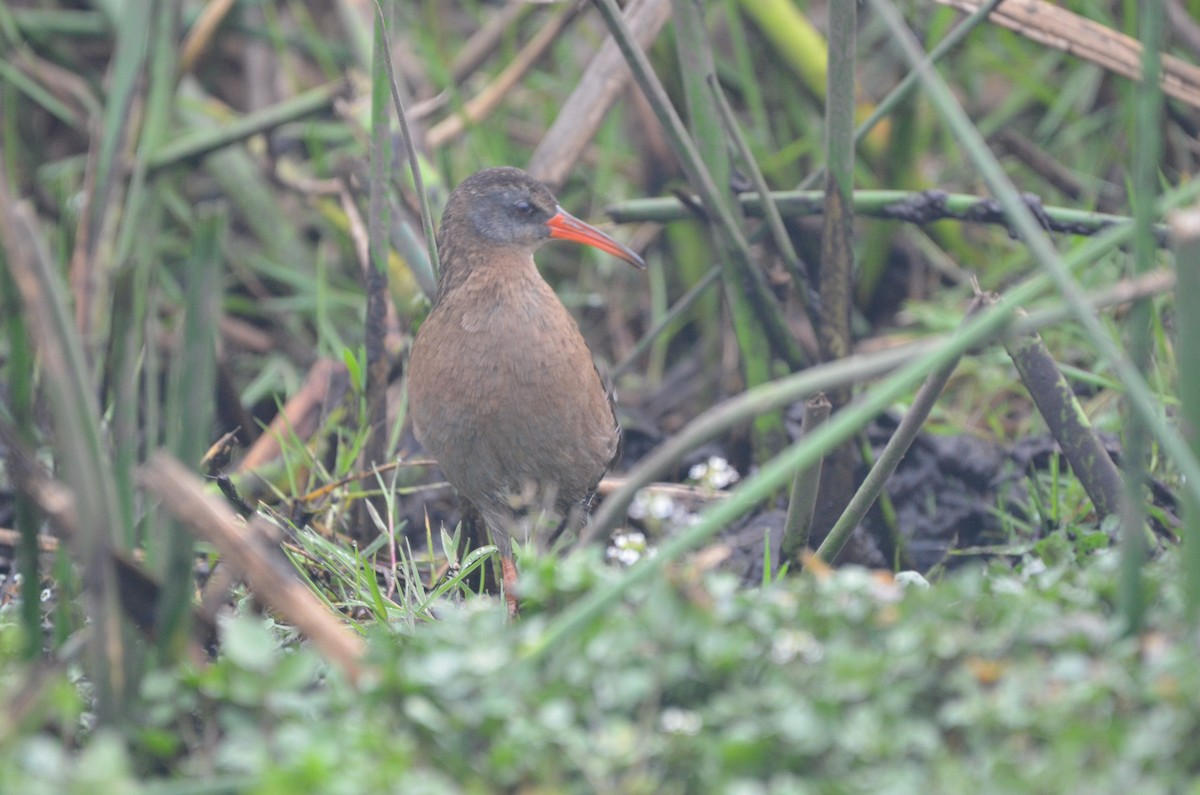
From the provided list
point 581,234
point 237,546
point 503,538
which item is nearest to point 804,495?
point 503,538

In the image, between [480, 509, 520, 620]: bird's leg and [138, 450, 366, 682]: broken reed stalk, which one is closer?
[138, 450, 366, 682]: broken reed stalk

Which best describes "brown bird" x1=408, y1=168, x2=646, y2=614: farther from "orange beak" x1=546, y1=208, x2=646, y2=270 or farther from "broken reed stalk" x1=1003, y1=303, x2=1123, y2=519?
"broken reed stalk" x1=1003, y1=303, x2=1123, y2=519

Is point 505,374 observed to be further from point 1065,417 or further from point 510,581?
point 1065,417

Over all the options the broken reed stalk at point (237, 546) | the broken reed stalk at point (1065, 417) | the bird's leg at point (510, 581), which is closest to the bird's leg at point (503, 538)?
the bird's leg at point (510, 581)

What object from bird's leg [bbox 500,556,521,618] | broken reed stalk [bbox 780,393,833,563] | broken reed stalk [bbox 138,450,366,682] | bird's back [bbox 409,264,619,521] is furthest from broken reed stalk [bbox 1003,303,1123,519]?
broken reed stalk [bbox 138,450,366,682]

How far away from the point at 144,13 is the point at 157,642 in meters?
2.07

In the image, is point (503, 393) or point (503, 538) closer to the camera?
point (503, 393)

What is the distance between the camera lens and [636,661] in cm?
159

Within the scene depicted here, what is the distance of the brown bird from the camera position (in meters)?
2.87

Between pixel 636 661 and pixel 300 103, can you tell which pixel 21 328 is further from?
pixel 300 103

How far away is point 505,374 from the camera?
2869 millimetres

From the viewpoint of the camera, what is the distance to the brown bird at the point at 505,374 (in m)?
2.87

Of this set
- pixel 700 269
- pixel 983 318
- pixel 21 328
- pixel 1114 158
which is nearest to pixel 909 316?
pixel 700 269

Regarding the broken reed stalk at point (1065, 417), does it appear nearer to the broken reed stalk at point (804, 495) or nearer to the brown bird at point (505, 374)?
the broken reed stalk at point (804, 495)
